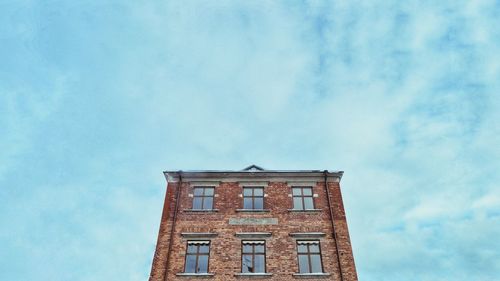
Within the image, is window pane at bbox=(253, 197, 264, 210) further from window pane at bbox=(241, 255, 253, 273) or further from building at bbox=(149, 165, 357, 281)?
window pane at bbox=(241, 255, 253, 273)

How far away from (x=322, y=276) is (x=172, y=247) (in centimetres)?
804

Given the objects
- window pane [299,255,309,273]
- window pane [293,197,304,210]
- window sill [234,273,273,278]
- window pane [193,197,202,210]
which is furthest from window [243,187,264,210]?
window sill [234,273,273,278]

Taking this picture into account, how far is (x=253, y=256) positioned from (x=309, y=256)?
2996 mm

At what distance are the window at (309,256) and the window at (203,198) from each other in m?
5.70

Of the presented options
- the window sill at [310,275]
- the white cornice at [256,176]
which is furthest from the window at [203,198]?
the window sill at [310,275]

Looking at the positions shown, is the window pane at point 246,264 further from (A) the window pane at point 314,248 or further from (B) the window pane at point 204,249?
(A) the window pane at point 314,248

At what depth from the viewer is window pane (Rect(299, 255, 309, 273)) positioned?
19.2 m

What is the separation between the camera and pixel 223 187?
22.6 metres

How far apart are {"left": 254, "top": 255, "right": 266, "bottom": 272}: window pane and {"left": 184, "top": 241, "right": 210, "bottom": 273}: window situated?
2573mm

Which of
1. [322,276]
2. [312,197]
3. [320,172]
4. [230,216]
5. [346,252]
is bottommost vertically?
[322,276]

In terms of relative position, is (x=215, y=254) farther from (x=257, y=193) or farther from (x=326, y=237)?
(x=326, y=237)

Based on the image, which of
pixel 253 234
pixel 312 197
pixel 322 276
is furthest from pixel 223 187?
pixel 322 276

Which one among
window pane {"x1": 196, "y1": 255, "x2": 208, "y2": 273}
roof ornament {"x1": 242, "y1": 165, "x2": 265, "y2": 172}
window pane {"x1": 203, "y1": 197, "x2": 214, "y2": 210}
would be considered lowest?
window pane {"x1": 196, "y1": 255, "x2": 208, "y2": 273}

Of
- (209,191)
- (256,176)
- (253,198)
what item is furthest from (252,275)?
(256,176)
